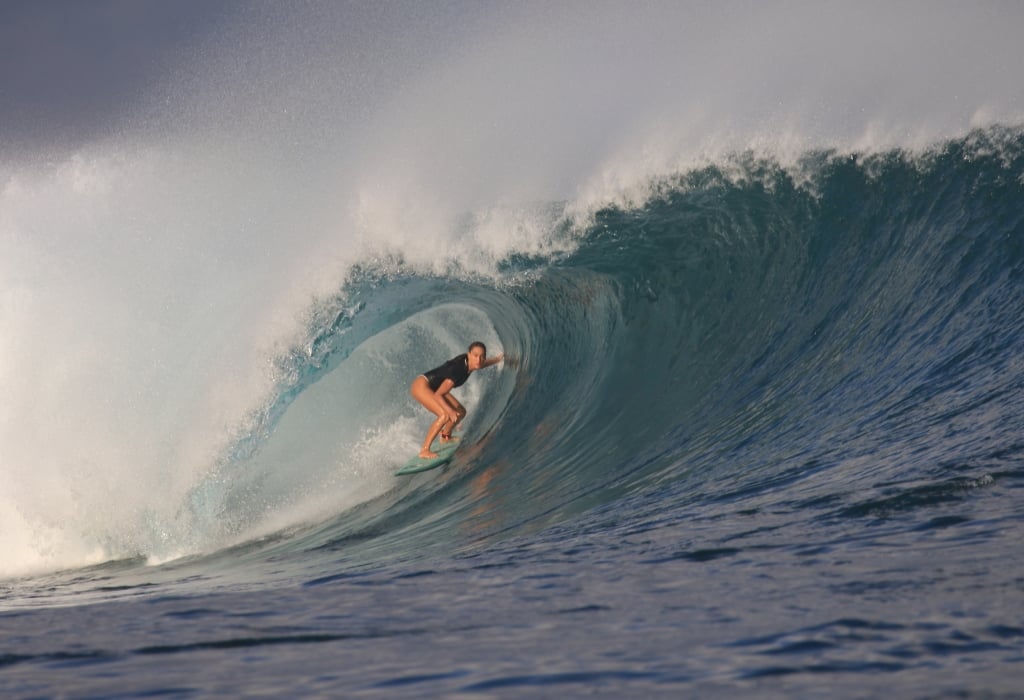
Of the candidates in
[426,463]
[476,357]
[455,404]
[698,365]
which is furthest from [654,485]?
[455,404]

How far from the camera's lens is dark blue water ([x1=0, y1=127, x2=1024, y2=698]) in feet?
9.18

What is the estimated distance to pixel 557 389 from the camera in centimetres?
938

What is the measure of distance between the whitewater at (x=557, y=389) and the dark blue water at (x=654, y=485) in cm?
3

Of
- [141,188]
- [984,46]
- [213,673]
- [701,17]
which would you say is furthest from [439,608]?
[701,17]

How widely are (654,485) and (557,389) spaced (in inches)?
125

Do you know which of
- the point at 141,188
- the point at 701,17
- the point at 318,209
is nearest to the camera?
the point at 318,209

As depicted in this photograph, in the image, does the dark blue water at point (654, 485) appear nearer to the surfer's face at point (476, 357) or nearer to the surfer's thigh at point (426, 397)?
the surfer's thigh at point (426, 397)

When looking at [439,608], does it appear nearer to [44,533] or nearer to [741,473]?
[741,473]

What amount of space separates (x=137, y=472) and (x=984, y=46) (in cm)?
1097

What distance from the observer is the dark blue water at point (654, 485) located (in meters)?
2.80

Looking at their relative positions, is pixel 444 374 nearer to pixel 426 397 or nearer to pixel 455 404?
pixel 426 397

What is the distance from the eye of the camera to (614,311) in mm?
9992

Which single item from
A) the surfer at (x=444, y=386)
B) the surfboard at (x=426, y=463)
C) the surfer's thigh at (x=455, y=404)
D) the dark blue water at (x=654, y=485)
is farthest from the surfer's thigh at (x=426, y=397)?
the dark blue water at (x=654, y=485)

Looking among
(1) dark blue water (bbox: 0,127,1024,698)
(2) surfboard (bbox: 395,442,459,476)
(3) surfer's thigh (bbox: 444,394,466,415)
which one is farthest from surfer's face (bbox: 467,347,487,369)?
(2) surfboard (bbox: 395,442,459,476)
